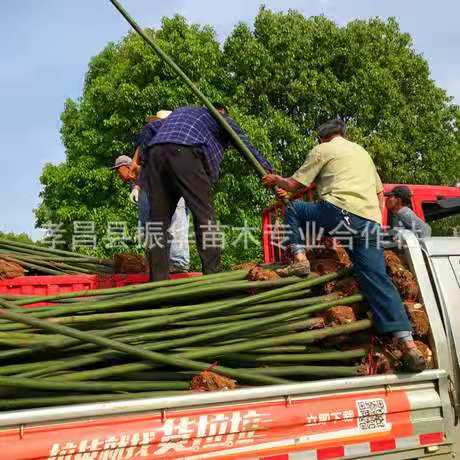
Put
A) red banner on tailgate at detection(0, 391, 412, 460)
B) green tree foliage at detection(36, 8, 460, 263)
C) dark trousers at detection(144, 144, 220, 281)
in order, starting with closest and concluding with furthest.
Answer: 1. red banner on tailgate at detection(0, 391, 412, 460)
2. dark trousers at detection(144, 144, 220, 281)
3. green tree foliage at detection(36, 8, 460, 263)

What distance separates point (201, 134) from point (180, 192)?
441 mm

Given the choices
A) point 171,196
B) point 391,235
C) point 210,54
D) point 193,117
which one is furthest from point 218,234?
point 210,54

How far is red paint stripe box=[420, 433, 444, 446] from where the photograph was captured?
3.04m

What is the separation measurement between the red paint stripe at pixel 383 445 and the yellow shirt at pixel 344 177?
1299 mm

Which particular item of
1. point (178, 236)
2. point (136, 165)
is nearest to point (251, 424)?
point (178, 236)

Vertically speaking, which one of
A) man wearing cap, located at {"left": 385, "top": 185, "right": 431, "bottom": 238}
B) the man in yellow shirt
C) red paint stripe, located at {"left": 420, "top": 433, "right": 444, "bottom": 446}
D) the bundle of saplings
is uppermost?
man wearing cap, located at {"left": 385, "top": 185, "right": 431, "bottom": 238}

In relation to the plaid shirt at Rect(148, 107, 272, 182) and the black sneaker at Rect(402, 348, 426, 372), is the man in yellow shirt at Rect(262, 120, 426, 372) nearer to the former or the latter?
the black sneaker at Rect(402, 348, 426, 372)

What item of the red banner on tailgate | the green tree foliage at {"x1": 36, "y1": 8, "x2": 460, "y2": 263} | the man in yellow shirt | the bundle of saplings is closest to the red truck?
the red banner on tailgate

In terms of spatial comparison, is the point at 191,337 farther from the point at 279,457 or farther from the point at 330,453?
the point at 330,453

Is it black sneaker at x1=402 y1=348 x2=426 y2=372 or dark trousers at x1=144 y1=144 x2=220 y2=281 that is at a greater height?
dark trousers at x1=144 y1=144 x2=220 y2=281

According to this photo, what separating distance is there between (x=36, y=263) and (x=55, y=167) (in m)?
12.7

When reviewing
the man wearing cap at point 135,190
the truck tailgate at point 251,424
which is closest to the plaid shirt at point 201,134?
the man wearing cap at point 135,190

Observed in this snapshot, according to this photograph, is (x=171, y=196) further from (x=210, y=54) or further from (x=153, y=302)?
(x=210, y=54)

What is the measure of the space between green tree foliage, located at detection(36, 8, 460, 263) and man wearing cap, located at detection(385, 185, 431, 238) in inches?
295
